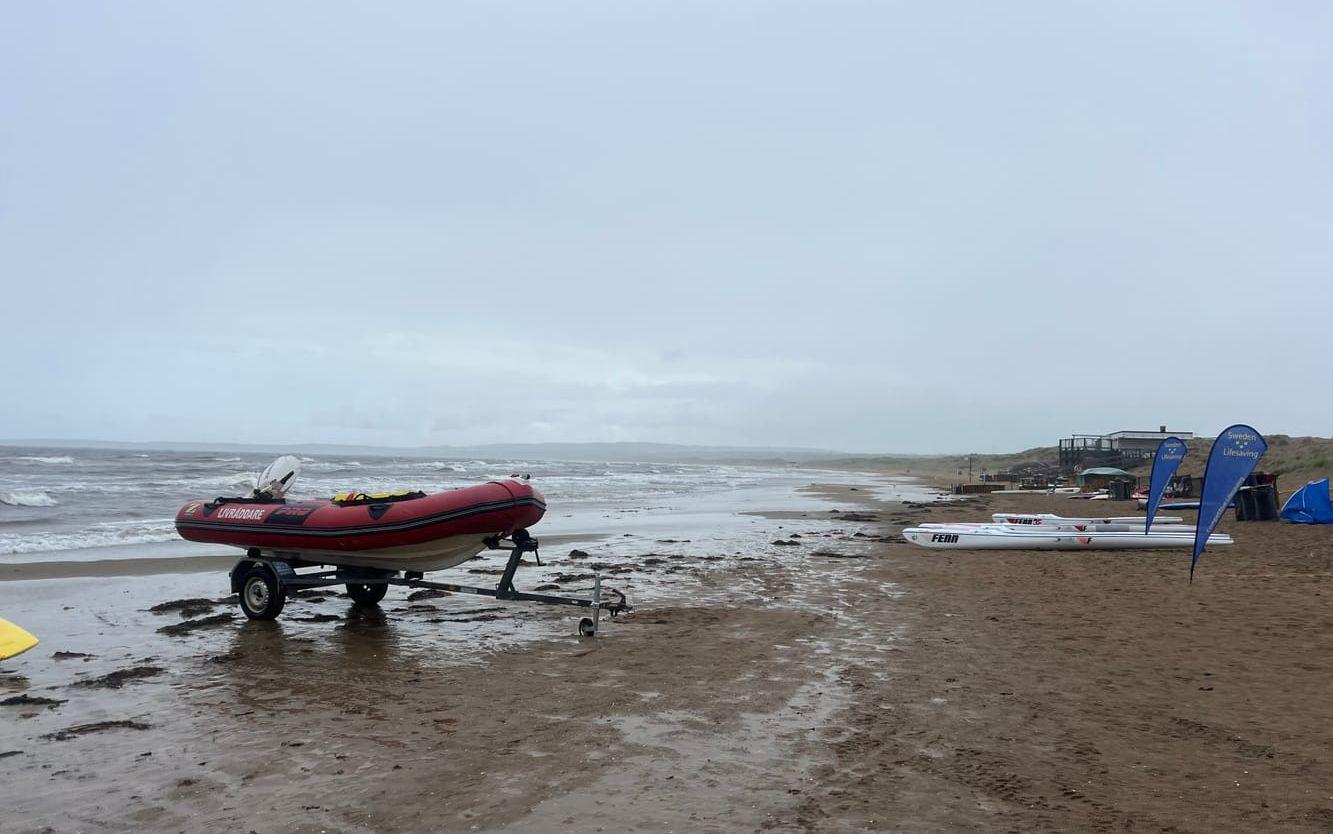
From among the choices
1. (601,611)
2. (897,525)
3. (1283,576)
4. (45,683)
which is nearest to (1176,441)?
(1283,576)

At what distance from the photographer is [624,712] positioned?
17.9 feet

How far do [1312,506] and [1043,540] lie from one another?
305 inches

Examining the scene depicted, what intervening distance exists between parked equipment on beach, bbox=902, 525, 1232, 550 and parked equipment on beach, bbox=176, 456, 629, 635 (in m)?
8.51

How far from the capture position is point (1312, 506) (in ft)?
57.1

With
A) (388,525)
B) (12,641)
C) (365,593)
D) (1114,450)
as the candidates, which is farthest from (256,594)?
(1114,450)

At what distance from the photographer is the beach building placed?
1793 inches

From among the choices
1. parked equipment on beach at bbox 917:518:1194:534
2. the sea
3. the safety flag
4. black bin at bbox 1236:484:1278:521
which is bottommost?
the sea

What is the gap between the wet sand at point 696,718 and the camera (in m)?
3.96

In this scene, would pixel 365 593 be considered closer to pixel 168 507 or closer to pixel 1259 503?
pixel 168 507

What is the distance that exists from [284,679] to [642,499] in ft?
79.7

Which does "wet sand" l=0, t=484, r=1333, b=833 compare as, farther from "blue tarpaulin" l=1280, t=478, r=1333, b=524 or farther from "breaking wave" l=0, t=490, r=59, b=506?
"breaking wave" l=0, t=490, r=59, b=506

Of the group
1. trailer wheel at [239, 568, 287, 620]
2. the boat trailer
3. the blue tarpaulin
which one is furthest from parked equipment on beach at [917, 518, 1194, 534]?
trailer wheel at [239, 568, 287, 620]

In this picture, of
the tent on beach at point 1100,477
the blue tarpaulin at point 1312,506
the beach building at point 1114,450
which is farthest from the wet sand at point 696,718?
the beach building at point 1114,450

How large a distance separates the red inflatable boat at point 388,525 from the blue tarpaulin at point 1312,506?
1732 centimetres
